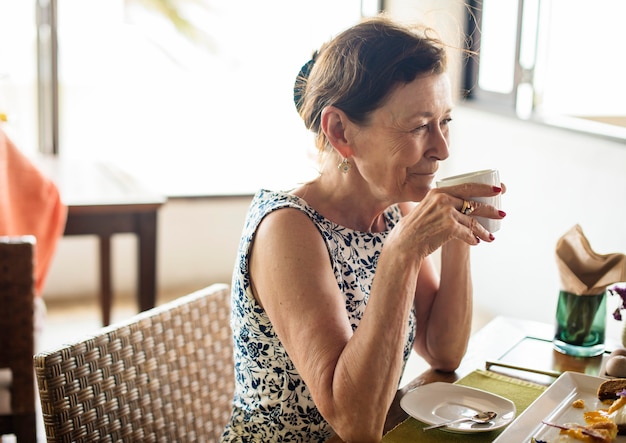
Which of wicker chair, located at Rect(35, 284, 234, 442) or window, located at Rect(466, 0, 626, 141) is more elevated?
window, located at Rect(466, 0, 626, 141)

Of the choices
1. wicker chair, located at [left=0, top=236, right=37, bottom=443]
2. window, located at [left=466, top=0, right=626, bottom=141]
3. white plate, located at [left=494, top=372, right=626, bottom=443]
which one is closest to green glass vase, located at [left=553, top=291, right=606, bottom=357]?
white plate, located at [left=494, top=372, right=626, bottom=443]

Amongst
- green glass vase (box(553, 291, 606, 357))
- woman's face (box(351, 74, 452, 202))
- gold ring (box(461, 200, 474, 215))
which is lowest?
green glass vase (box(553, 291, 606, 357))

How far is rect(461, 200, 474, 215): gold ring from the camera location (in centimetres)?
126

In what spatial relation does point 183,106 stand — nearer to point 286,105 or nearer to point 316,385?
point 286,105

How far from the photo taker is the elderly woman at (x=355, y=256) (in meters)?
1.22

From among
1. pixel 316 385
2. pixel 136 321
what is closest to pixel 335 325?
pixel 316 385

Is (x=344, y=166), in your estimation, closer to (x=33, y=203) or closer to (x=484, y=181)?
(x=484, y=181)

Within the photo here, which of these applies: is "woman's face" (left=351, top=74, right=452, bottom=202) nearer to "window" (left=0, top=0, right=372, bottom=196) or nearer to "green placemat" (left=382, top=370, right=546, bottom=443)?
"green placemat" (left=382, top=370, right=546, bottom=443)

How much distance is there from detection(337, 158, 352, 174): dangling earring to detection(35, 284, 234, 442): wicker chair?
381 mm

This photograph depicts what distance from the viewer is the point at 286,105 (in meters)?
4.95

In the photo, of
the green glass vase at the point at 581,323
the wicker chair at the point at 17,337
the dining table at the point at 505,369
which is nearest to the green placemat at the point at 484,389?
the dining table at the point at 505,369

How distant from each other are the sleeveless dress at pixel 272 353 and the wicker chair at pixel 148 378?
0.10m

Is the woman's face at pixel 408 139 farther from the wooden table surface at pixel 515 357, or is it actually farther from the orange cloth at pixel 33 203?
the orange cloth at pixel 33 203

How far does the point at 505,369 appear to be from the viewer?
147 cm
